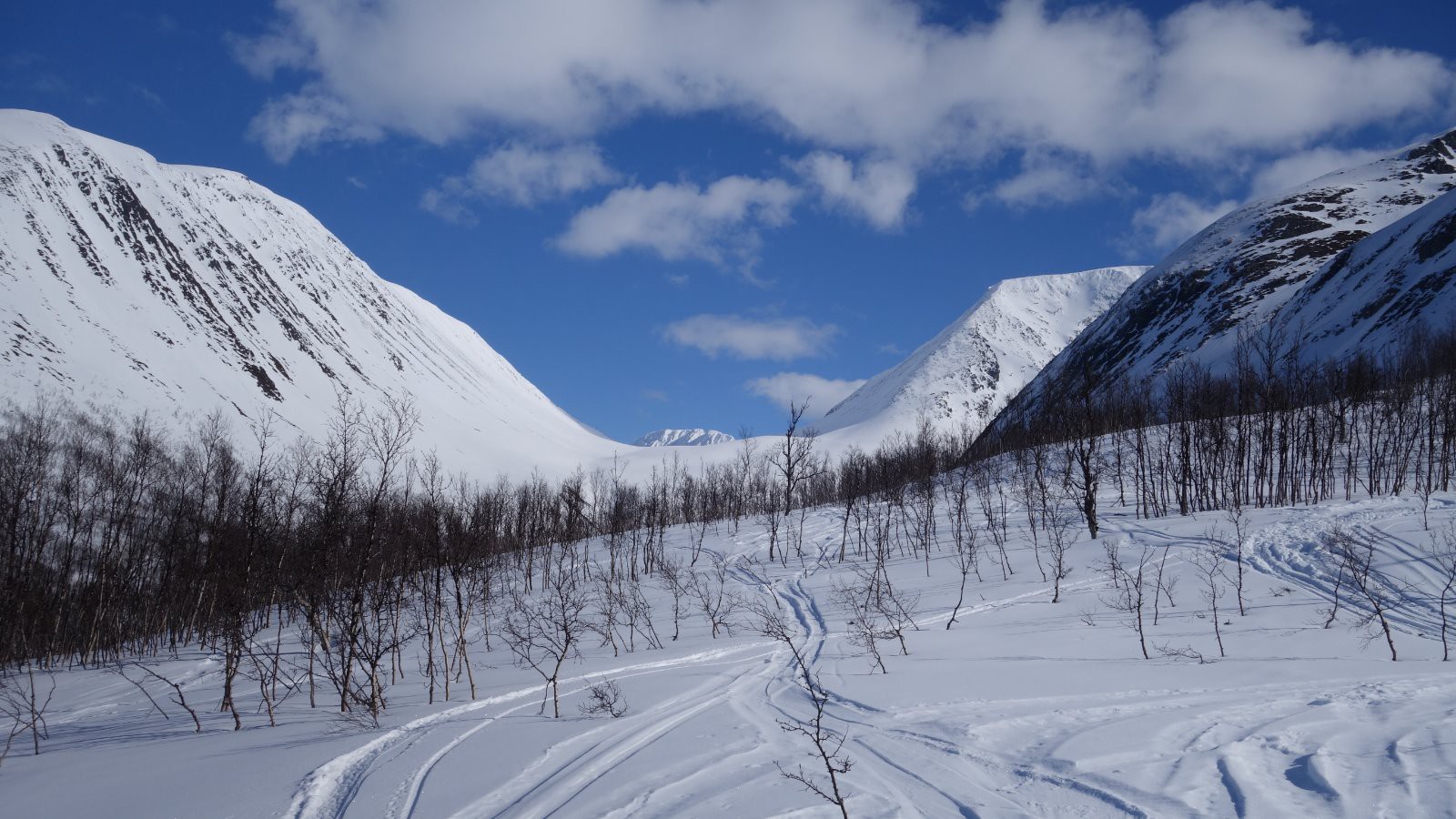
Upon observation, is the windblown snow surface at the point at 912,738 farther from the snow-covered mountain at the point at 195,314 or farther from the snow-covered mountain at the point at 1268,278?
the snow-covered mountain at the point at 1268,278

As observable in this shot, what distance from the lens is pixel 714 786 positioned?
9.16 m

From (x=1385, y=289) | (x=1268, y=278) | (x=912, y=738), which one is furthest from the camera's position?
(x=1268, y=278)

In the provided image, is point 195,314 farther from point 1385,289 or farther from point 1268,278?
point 1268,278

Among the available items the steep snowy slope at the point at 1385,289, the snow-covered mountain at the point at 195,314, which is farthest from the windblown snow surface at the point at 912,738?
the steep snowy slope at the point at 1385,289

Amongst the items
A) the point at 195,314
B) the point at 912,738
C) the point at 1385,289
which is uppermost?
the point at 195,314

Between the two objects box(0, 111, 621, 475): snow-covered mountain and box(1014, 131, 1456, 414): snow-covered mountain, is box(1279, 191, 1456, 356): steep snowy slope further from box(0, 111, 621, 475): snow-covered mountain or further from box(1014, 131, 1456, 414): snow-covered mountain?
box(0, 111, 621, 475): snow-covered mountain

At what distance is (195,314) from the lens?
110438 mm

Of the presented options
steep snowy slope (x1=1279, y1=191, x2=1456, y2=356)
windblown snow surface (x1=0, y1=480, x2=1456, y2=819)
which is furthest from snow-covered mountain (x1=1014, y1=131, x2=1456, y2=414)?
windblown snow surface (x1=0, y1=480, x2=1456, y2=819)

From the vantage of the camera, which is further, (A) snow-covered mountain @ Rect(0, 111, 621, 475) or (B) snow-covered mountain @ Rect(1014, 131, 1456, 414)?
(B) snow-covered mountain @ Rect(1014, 131, 1456, 414)

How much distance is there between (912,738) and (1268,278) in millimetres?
146594

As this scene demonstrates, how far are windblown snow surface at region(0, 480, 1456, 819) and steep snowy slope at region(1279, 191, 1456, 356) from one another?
259 feet

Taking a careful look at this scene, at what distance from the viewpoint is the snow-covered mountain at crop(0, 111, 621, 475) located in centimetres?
8194

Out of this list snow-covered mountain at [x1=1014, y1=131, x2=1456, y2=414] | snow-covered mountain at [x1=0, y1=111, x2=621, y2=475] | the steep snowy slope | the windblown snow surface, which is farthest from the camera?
snow-covered mountain at [x1=1014, y1=131, x2=1456, y2=414]

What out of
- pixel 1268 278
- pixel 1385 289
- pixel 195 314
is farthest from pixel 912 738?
pixel 1268 278
